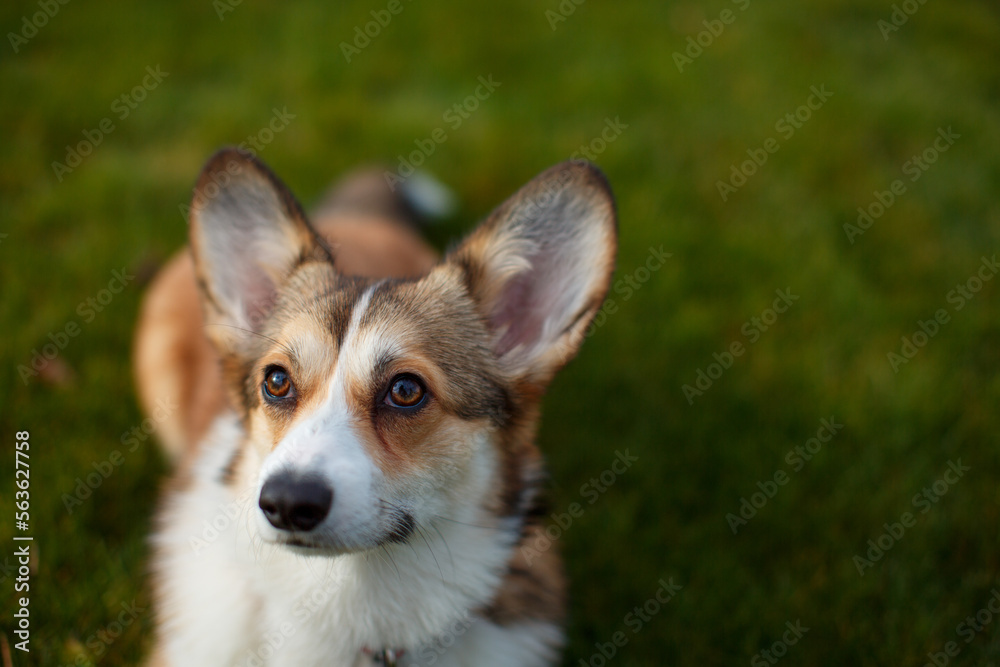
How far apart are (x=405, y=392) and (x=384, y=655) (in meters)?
0.96

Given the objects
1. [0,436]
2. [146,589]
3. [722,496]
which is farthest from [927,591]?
[0,436]

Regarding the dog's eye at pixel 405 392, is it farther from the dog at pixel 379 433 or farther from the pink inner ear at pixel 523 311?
the pink inner ear at pixel 523 311

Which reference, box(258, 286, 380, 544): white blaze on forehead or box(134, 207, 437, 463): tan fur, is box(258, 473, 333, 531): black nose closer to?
box(258, 286, 380, 544): white blaze on forehead

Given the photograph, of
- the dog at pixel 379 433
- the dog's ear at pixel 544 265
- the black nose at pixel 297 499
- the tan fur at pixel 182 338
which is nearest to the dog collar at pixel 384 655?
the dog at pixel 379 433

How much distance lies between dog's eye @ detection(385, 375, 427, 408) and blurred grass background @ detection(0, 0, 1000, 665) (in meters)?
1.56

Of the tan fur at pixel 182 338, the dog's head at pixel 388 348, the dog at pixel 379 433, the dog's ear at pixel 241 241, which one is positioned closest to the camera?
the dog's head at pixel 388 348

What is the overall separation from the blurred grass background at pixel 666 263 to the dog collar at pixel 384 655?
0.99 metres

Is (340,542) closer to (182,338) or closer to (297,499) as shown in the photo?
(297,499)

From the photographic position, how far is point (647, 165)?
19.2ft

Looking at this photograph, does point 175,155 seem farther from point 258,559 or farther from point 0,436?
point 258,559

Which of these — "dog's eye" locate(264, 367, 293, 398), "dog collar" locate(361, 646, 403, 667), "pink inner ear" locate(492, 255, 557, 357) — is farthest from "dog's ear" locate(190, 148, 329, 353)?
"dog collar" locate(361, 646, 403, 667)

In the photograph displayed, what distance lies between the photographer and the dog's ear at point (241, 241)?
2.68 metres

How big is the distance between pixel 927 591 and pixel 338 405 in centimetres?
294

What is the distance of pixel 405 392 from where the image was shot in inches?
93.6
